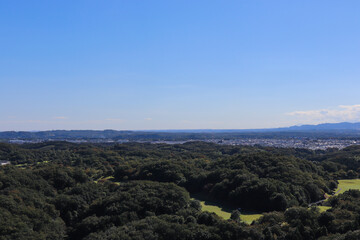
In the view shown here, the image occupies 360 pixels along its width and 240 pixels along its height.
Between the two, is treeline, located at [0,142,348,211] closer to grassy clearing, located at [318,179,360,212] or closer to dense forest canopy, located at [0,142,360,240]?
dense forest canopy, located at [0,142,360,240]

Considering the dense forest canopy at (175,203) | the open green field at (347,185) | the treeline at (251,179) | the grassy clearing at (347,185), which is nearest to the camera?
the dense forest canopy at (175,203)

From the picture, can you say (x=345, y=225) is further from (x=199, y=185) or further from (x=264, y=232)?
(x=199, y=185)

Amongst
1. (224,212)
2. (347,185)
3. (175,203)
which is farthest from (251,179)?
(347,185)

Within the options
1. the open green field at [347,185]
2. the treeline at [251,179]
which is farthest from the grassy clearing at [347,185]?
the treeline at [251,179]

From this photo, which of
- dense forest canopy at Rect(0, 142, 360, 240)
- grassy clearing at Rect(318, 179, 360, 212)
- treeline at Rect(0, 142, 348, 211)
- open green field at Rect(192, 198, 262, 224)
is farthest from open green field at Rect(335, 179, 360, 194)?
open green field at Rect(192, 198, 262, 224)

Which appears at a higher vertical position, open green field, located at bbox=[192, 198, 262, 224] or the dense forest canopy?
the dense forest canopy

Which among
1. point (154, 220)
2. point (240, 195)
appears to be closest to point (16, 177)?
point (154, 220)

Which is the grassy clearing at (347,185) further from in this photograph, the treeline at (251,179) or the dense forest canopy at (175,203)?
the dense forest canopy at (175,203)
